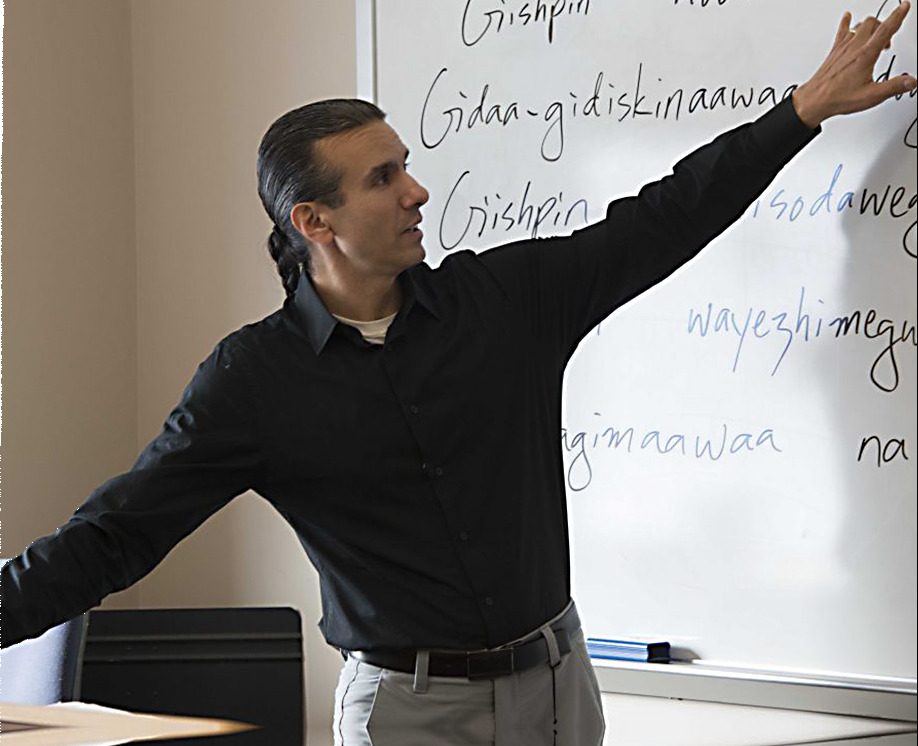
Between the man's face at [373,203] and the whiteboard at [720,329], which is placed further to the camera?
the whiteboard at [720,329]

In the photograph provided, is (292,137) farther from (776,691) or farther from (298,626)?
(776,691)

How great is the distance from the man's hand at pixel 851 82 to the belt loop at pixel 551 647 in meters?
0.61

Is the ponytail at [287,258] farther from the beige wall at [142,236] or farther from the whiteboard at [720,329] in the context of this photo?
the beige wall at [142,236]

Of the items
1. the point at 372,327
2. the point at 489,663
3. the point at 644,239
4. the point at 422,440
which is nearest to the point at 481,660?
the point at 489,663

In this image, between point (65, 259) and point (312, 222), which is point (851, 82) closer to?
point (312, 222)

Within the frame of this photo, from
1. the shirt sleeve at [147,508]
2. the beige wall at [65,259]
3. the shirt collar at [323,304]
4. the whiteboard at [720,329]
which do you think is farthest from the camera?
the beige wall at [65,259]

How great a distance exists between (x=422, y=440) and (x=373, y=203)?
0.27 meters

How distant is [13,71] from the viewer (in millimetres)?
2520

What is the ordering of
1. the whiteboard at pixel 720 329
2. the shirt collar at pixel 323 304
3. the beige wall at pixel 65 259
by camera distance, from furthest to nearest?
the beige wall at pixel 65 259
the whiteboard at pixel 720 329
the shirt collar at pixel 323 304

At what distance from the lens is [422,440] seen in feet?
5.30

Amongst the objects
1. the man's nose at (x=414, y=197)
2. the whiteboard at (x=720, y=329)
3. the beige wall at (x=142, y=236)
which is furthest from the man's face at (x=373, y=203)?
the beige wall at (x=142, y=236)

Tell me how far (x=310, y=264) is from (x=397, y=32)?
0.71 meters

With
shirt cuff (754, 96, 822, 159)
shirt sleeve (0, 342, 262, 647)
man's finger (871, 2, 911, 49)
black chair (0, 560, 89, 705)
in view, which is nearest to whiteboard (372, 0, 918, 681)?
man's finger (871, 2, 911, 49)

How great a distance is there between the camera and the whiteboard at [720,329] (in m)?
1.75
